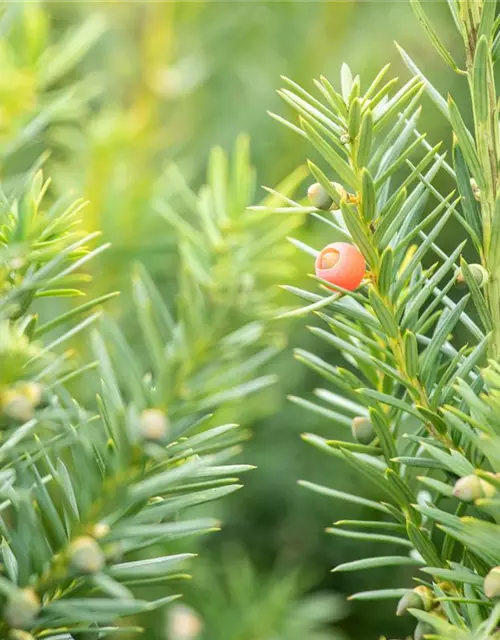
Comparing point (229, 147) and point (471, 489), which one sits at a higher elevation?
point (229, 147)

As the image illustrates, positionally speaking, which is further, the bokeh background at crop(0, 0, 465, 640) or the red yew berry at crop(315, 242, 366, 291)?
the bokeh background at crop(0, 0, 465, 640)

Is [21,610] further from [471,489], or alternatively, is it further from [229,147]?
[229,147]

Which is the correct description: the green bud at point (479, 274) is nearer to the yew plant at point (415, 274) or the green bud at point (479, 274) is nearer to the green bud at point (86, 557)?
the yew plant at point (415, 274)

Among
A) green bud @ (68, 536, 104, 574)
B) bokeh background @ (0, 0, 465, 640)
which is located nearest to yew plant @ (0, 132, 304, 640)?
green bud @ (68, 536, 104, 574)

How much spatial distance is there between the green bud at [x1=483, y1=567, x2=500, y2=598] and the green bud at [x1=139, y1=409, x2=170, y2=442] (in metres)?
0.09

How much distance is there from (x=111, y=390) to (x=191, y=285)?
8 centimetres

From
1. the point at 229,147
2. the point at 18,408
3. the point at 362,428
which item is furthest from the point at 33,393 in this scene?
the point at 229,147

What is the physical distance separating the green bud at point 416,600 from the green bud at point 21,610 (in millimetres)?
101

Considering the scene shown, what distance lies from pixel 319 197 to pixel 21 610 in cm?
13

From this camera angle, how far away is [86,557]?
19 centimetres

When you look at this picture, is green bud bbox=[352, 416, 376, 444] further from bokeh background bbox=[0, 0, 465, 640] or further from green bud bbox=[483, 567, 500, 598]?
bokeh background bbox=[0, 0, 465, 640]

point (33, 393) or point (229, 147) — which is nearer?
point (33, 393)

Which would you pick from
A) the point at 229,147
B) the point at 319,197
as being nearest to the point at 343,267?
the point at 319,197

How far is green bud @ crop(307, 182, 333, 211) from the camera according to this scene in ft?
0.75
